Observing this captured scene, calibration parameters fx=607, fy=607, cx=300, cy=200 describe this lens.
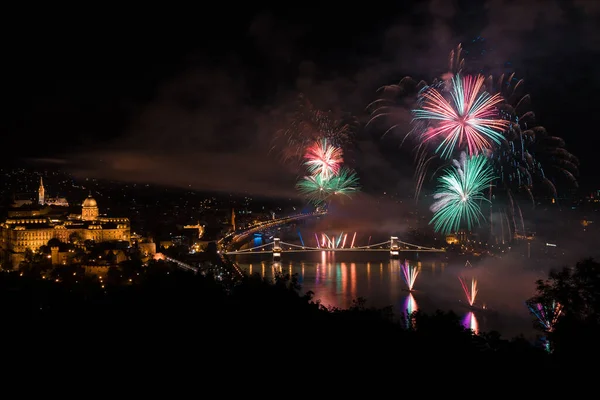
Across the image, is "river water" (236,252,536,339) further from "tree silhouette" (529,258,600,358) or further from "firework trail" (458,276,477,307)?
"tree silhouette" (529,258,600,358)

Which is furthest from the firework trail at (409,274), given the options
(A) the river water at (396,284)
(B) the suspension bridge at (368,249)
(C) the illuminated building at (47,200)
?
(C) the illuminated building at (47,200)

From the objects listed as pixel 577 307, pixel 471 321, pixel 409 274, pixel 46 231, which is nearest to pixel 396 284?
pixel 409 274

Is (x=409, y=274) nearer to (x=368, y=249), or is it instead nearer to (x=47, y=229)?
(x=368, y=249)

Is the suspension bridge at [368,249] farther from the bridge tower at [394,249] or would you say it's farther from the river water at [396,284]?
the river water at [396,284]

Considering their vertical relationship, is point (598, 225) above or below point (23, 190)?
below

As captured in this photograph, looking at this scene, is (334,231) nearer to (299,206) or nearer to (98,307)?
(299,206)

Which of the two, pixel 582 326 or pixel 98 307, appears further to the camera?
pixel 98 307

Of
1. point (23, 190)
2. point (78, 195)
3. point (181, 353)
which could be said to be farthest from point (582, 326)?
point (78, 195)
